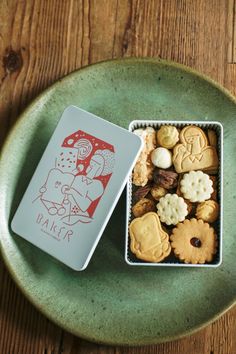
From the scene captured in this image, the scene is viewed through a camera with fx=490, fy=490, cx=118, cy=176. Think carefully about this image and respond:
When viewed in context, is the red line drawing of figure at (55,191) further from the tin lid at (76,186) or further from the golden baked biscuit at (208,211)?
the golden baked biscuit at (208,211)

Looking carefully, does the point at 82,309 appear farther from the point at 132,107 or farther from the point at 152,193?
the point at 132,107

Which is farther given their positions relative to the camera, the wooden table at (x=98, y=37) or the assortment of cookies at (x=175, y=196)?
the wooden table at (x=98, y=37)

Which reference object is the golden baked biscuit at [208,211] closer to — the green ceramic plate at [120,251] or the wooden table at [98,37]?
the green ceramic plate at [120,251]

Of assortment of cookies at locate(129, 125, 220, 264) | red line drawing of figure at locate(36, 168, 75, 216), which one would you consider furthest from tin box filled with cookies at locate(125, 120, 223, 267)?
red line drawing of figure at locate(36, 168, 75, 216)

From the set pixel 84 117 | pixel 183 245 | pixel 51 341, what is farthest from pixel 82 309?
pixel 84 117

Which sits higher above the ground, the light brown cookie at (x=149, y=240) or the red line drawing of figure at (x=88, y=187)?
the red line drawing of figure at (x=88, y=187)

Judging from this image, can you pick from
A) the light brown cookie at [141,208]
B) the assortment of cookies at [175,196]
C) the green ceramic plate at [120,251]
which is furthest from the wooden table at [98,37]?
the light brown cookie at [141,208]
